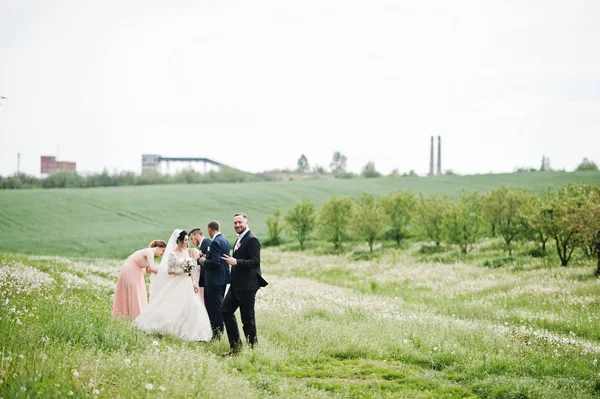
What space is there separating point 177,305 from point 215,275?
1086 millimetres

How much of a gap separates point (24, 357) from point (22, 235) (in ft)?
153

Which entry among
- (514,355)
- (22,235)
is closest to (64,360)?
(514,355)

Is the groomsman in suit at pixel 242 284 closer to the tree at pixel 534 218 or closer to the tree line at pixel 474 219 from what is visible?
the tree line at pixel 474 219

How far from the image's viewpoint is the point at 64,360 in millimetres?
7266

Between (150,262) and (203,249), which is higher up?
(203,249)

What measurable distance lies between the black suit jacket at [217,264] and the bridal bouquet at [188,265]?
0.27 m

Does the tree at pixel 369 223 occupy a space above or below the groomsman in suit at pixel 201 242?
below

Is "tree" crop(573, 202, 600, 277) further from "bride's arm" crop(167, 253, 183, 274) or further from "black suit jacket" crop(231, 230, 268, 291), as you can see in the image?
"bride's arm" crop(167, 253, 183, 274)

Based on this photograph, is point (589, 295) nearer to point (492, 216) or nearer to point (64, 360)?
point (64, 360)

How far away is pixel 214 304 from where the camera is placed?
12.0 m

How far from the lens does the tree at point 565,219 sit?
942 inches

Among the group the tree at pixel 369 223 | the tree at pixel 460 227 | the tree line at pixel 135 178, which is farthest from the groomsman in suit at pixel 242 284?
the tree line at pixel 135 178

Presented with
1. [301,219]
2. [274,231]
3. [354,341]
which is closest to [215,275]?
[354,341]

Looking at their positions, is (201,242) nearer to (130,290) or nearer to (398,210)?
(130,290)
